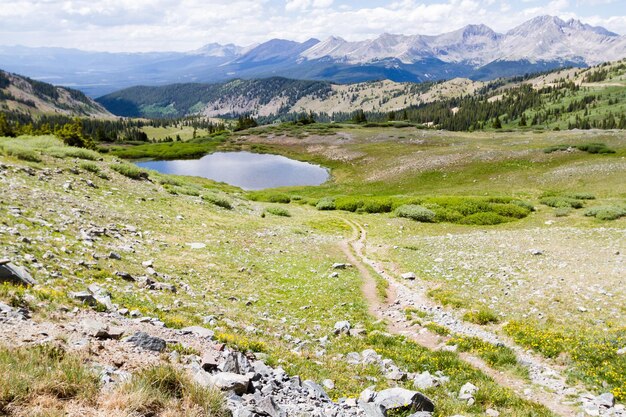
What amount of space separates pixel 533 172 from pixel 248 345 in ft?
222

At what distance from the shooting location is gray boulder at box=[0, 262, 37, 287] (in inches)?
426

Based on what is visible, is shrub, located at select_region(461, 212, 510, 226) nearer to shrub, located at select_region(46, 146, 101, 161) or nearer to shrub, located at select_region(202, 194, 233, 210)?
shrub, located at select_region(202, 194, 233, 210)

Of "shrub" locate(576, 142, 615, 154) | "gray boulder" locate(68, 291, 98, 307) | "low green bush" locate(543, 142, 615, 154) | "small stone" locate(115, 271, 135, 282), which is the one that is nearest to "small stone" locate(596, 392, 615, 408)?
"gray boulder" locate(68, 291, 98, 307)

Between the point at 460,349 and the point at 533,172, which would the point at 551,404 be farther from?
the point at 533,172

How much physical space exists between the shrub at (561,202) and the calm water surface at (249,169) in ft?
163

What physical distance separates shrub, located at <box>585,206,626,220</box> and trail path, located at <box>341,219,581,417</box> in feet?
88.6

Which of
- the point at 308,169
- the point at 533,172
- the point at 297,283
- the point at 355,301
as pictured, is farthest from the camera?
the point at 308,169

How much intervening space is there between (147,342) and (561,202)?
166 feet

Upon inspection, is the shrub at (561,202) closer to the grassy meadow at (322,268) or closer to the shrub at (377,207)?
the grassy meadow at (322,268)

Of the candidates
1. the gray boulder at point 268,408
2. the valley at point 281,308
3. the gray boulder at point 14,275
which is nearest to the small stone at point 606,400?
the valley at point 281,308

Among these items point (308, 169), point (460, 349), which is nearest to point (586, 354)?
point (460, 349)

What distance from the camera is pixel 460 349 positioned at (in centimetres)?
1391

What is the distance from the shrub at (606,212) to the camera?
3744 cm

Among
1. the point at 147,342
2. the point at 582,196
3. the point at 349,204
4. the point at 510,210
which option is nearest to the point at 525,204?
the point at 510,210
